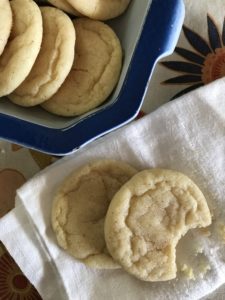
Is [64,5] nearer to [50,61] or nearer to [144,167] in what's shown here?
[50,61]

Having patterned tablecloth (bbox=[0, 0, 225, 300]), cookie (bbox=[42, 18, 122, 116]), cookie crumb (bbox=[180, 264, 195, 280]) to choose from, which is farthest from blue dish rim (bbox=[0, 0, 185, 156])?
cookie crumb (bbox=[180, 264, 195, 280])

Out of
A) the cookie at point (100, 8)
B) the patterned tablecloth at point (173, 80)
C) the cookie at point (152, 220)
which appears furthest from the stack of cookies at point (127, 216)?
the cookie at point (100, 8)

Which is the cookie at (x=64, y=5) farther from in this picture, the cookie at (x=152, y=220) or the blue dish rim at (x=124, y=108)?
the cookie at (x=152, y=220)

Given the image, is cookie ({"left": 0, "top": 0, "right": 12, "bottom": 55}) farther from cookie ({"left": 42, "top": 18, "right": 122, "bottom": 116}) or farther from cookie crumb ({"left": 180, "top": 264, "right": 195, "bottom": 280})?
cookie crumb ({"left": 180, "top": 264, "right": 195, "bottom": 280})

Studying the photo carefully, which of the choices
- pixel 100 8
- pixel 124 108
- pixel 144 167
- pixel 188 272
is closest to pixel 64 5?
pixel 100 8

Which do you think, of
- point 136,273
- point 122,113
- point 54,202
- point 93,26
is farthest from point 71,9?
point 136,273

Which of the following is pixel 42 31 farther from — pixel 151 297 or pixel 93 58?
pixel 151 297
